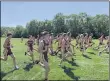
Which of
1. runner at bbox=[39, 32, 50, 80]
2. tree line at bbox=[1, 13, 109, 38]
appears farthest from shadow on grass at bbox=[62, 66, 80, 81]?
tree line at bbox=[1, 13, 109, 38]

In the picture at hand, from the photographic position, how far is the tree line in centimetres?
11060

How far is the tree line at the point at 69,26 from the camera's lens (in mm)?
110600

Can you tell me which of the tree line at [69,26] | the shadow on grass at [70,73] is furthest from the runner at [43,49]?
the tree line at [69,26]

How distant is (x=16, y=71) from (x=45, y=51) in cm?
365

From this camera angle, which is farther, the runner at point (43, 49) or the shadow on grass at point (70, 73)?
the shadow on grass at point (70, 73)

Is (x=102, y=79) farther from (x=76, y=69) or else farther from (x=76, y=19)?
(x=76, y=19)

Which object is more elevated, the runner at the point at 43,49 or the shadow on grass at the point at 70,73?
the runner at the point at 43,49

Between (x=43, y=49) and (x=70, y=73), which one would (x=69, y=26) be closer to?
(x=70, y=73)

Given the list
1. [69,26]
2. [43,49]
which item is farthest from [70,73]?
[69,26]

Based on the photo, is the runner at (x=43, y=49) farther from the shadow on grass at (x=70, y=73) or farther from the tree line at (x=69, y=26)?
the tree line at (x=69, y=26)

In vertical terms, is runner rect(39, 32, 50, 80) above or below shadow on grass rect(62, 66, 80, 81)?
above

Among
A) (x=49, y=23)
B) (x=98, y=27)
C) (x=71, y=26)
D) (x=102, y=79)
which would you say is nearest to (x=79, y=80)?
(x=102, y=79)

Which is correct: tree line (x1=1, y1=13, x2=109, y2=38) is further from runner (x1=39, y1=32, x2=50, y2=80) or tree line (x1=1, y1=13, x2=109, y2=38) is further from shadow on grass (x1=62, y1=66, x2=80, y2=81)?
runner (x1=39, y1=32, x2=50, y2=80)

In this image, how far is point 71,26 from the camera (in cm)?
11675
